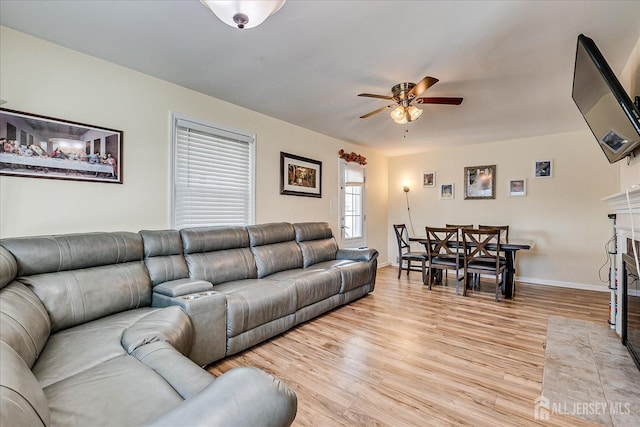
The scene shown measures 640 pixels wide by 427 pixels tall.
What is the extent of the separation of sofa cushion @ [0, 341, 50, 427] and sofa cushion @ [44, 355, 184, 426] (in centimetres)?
20

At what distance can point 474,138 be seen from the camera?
16.4 feet

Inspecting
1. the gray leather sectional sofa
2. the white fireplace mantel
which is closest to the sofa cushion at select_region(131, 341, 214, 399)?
the gray leather sectional sofa

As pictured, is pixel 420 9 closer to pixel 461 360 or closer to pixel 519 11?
pixel 519 11

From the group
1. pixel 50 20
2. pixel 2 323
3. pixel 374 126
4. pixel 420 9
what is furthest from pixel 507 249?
pixel 50 20

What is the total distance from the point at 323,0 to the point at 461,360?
276 cm

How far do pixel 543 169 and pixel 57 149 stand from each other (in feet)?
20.9

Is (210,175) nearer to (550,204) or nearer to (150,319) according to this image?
(150,319)

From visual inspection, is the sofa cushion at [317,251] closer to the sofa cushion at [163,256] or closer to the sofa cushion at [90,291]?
the sofa cushion at [163,256]

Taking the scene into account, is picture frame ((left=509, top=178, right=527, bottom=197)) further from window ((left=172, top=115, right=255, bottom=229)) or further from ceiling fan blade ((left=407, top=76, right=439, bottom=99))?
window ((left=172, top=115, right=255, bottom=229))

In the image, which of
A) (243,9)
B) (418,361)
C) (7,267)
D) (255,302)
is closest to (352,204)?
(255,302)

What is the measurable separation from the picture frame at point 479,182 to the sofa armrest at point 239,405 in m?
5.49

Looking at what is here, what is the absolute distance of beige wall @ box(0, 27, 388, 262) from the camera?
213 centimetres

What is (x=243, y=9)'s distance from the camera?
1367mm

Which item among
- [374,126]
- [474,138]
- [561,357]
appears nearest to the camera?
[561,357]
